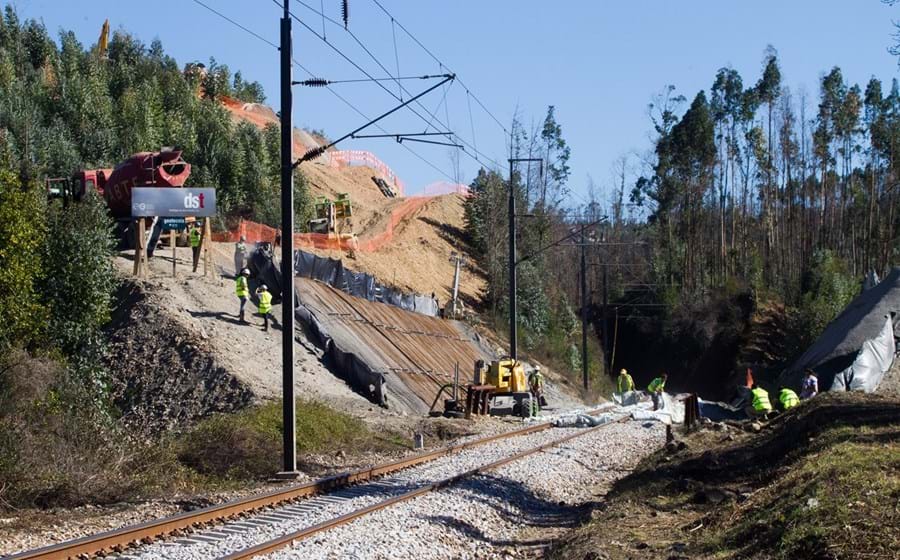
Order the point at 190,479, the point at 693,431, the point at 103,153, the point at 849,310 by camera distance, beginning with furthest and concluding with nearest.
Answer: the point at 103,153 < the point at 849,310 < the point at 693,431 < the point at 190,479

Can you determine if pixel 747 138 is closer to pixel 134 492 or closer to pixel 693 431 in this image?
pixel 693 431

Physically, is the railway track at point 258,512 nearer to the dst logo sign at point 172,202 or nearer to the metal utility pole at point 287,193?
the metal utility pole at point 287,193

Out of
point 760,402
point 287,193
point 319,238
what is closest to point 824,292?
point 319,238

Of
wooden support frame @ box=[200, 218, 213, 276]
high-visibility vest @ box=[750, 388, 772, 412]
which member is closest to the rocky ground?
high-visibility vest @ box=[750, 388, 772, 412]

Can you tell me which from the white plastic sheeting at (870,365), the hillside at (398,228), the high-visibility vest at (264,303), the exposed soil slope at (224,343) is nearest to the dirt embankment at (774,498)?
the exposed soil slope at (224,343)

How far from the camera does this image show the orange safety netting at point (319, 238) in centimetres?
5075

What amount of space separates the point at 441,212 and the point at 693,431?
181ft

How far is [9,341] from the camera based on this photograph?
82.8 feet

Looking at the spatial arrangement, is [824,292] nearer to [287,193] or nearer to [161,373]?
[161,373]

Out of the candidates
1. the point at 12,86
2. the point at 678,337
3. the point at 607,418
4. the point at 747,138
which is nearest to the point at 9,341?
the point at 607,418

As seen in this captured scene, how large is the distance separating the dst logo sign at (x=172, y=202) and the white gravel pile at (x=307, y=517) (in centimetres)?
1545

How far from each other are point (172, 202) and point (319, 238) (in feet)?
71.9

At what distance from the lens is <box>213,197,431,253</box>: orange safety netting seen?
5075cm

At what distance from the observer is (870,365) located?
3844cm
